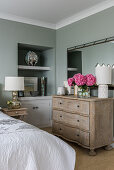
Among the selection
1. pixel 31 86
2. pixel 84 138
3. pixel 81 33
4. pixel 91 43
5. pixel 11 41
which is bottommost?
pixel 84 138

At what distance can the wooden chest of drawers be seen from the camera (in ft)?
9.30

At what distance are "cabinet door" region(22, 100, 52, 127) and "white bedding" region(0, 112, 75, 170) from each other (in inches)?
97.0

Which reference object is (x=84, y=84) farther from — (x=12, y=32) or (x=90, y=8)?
(x=12, y=32)

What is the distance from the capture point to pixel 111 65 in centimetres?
319

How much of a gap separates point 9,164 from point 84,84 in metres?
2.03

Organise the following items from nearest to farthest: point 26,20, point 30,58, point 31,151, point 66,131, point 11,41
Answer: point 31,151, point 66,131, point 11,41, point 26,20, point 30,58

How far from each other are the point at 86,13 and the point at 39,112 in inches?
95.4

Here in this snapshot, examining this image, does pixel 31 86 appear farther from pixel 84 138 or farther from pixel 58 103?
pixel 84 138

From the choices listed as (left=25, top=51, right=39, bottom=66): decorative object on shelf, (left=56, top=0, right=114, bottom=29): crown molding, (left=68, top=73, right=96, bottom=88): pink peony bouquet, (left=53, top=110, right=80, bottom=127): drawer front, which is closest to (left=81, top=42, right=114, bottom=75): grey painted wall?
(left=68, top=73, right=96, bottom=88): pink peony bouquet

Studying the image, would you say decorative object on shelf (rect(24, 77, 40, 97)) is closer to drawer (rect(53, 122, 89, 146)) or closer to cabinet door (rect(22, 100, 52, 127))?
cabinet door (rect(22, 100, 52, 127))

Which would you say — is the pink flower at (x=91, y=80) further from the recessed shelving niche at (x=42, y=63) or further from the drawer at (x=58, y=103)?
the recessed shelving niche at (x=42, y=63)

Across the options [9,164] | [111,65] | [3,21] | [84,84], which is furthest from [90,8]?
[9,164]

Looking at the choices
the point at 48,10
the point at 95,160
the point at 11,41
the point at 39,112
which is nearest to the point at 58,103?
the point at 39,112

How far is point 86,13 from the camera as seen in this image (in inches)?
145
